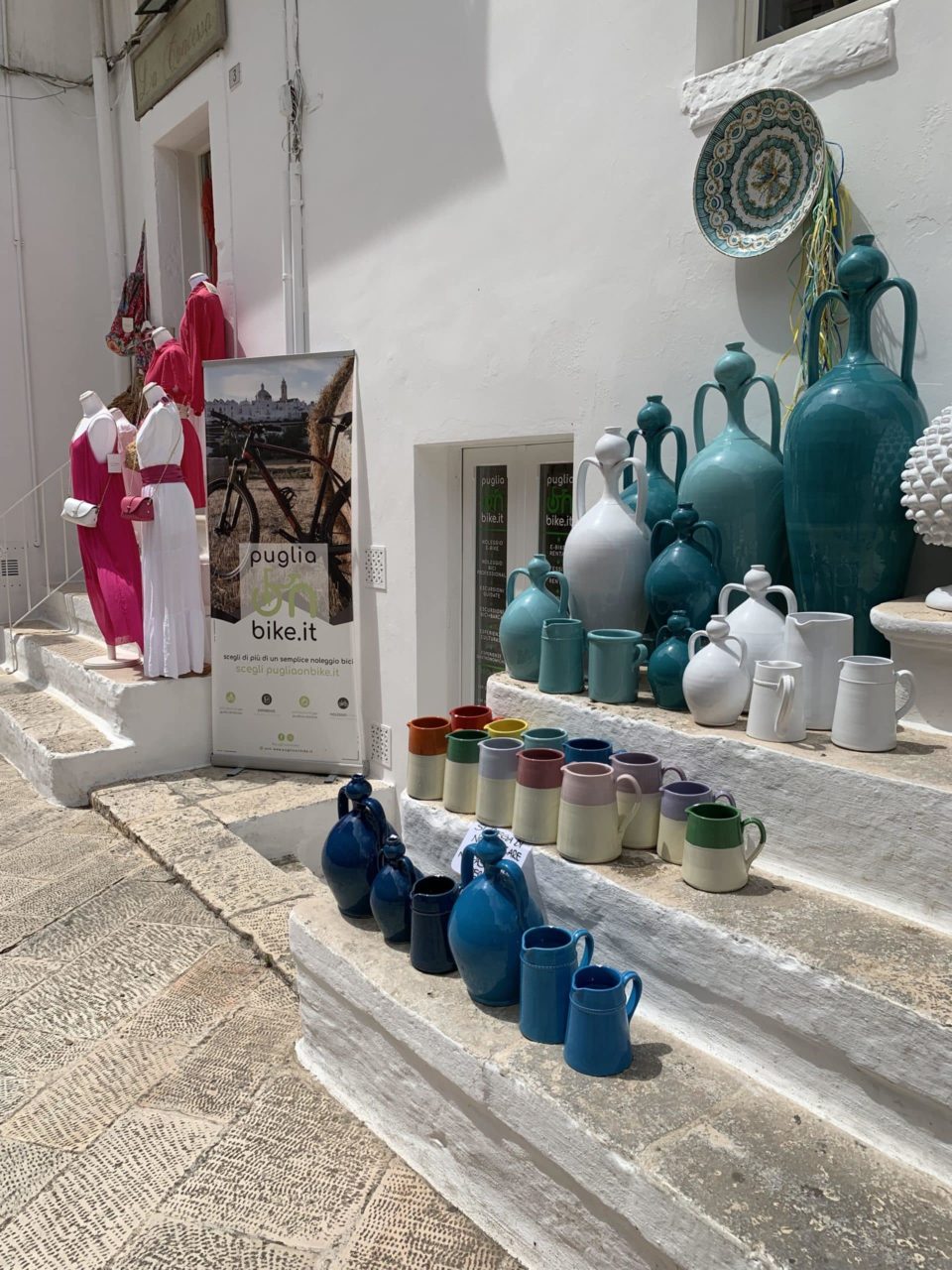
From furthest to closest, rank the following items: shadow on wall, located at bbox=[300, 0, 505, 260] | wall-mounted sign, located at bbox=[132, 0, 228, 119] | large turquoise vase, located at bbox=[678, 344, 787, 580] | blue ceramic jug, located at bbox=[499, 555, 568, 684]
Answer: wall-mounted sign, located at bbox=[132, 0, 228, 119]
shadow on wall, located at bbox=[300, 0, 505, 260]
blue ceramic jug, located at bbox=[499, 555, 568, 684]
large turquoise vase, located at bbox=[678, 344, 787, 580]

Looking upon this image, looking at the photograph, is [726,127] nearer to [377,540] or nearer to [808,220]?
[808,220]

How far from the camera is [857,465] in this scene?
6.04 feet

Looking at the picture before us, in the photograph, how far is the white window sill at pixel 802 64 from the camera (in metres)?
1.99

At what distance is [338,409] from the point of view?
3.86m

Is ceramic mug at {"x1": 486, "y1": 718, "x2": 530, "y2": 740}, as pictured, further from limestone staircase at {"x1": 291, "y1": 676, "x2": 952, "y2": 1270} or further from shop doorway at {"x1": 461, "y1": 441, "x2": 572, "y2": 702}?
shop doorway at {"x1": 461, "y1": 441, "x2": 572, "y2": 702}

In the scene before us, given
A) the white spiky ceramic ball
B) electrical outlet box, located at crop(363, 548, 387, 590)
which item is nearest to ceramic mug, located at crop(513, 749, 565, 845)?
the white spiky ceramic ball

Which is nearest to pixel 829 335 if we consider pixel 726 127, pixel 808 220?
pixel 808 220

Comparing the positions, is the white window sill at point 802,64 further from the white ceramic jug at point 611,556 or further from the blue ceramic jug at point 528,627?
the blue ceramic jug at point 528,627

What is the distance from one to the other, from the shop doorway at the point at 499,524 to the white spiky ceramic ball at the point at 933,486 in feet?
5.33

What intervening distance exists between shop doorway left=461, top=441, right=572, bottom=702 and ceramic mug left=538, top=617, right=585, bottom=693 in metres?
1.27

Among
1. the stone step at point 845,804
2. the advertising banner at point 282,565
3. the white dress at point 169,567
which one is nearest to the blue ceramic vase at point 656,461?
the stone step at point 845,804

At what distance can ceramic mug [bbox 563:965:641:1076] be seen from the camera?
1364 mm

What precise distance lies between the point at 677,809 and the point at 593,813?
0.15 meters

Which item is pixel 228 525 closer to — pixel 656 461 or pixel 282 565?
pixel 282 565
